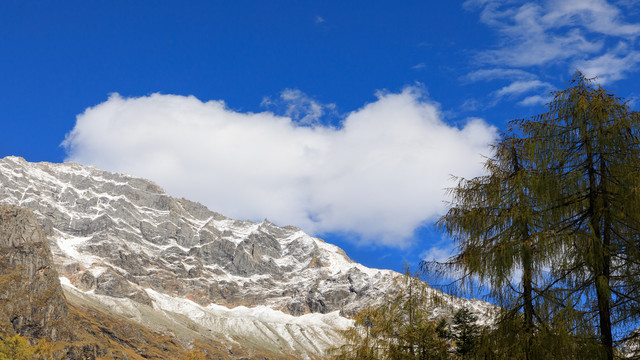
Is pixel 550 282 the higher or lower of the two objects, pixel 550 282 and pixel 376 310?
the lower

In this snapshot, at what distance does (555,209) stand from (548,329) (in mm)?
2341

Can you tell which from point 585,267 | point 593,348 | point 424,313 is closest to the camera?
point 593,348

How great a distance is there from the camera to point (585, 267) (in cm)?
1120

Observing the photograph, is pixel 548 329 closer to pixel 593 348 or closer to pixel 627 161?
pixel 593 348

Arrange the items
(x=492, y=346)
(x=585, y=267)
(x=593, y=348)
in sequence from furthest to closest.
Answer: (x=492, y=346), (x=585, y=267), (x=593, y=348)

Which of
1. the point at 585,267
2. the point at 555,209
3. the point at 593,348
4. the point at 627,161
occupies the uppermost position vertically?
the point at 627,161

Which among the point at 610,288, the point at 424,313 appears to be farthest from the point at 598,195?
the point at 424,313

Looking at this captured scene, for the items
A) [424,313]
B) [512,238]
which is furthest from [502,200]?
[424,313]

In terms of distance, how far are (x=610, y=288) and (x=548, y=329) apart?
54.2 inches

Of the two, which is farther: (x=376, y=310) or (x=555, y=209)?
(x=376, y=310)

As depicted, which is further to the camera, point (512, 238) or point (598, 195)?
point (512, 238)

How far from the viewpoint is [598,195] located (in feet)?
36.3

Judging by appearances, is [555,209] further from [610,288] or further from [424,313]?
[424,313]

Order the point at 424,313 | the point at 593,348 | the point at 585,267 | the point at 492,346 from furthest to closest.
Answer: the point at 424,313, the point at 492,346, the point at 585,267, the point at 593,348
